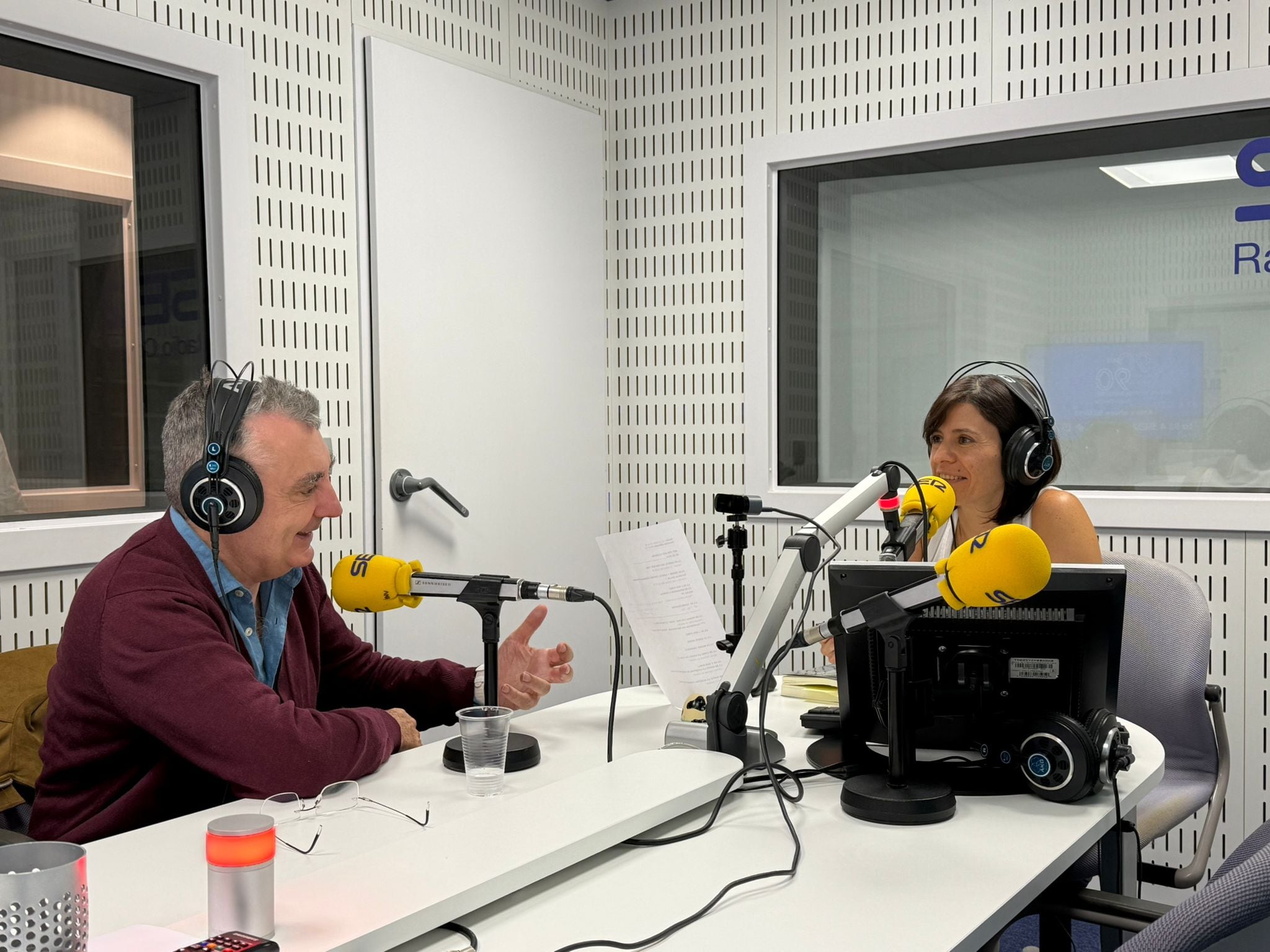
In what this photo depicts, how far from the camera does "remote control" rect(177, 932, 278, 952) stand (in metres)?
1.08

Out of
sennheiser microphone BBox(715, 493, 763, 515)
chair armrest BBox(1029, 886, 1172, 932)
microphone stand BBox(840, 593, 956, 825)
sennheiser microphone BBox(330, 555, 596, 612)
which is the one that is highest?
sennheiser microphone BBox(715, 493, 763, 515)

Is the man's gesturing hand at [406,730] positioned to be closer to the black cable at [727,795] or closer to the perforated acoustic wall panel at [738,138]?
the black cable at [727,795]

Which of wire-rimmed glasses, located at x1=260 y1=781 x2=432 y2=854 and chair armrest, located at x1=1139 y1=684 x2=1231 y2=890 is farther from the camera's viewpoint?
chair armrest, located at x1=1139 y1=684 x2=1231 y2=890

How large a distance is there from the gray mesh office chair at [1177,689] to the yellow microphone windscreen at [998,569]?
1139mm

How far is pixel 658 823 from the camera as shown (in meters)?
1.59

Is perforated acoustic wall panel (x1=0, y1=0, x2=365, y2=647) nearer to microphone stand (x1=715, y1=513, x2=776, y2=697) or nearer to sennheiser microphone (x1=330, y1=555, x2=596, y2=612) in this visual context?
sennheiser microphone (x1=330, y1=555, x2=596, y2=612)

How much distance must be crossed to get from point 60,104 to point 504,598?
1656 millimetres

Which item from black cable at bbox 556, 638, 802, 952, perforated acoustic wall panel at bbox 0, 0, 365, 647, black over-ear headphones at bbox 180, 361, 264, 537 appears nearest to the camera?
black cable at bbox 556, 638, 802, 952

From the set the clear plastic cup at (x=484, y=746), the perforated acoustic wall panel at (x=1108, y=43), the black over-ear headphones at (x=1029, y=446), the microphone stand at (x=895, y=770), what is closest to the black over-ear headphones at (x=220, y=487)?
the clear plastic cup at (x=484, y=746)

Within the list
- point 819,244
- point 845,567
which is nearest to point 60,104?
point 845,567

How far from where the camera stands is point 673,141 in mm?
4148

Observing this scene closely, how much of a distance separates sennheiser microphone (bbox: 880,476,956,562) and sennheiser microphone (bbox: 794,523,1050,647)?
1.13 ft

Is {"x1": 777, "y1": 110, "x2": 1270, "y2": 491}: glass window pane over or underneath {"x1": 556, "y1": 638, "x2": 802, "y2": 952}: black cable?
over

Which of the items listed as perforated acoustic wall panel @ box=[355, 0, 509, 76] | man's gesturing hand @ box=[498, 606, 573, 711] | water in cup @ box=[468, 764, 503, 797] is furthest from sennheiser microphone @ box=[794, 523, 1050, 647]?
perforated acoustic wall panel @ box=[355, 0, 509, 76]
